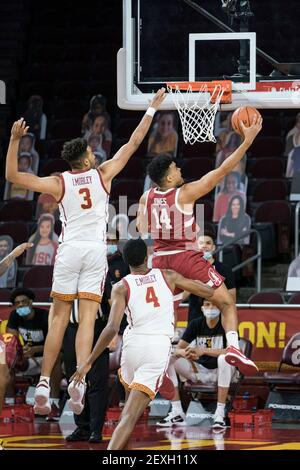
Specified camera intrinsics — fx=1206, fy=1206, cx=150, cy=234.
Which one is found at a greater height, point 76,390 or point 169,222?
point 169,222

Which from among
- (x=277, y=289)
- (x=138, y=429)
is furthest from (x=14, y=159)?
(x=277, y=289)

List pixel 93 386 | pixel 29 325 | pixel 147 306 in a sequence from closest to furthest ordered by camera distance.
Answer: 1. pixel 147 306
2. pixel 93 386
3. pixel 29 325

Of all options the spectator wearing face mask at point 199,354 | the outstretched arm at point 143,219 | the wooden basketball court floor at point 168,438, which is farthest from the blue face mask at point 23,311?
the outstretched arm at point 143,219

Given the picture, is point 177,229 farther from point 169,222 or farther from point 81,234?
point 81,234

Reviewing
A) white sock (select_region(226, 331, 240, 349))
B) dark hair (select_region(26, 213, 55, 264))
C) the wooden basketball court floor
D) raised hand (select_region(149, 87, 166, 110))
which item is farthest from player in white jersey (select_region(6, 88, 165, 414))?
dark hair (select_region(26, 213, 55, 264))

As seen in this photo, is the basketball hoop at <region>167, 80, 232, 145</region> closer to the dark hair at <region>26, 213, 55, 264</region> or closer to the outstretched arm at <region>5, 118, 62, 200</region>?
the outstretched arm at <region>5, 118, 62, 200</region>

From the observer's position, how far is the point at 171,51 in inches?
456

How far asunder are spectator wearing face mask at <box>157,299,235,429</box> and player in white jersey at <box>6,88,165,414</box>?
2.53m

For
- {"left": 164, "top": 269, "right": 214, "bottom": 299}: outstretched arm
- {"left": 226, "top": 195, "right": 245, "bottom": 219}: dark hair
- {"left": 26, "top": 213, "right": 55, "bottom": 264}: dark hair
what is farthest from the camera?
{"left": 26, "top": 213, "right": 55, "bottom": 264}: dark hair

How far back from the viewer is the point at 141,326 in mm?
9227

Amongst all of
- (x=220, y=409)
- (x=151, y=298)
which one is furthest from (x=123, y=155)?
(x=220, y=409)

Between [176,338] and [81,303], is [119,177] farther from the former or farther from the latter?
[81,303]

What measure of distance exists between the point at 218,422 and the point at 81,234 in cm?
312

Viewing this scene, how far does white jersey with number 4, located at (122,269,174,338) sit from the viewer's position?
→ 9.22 metres
